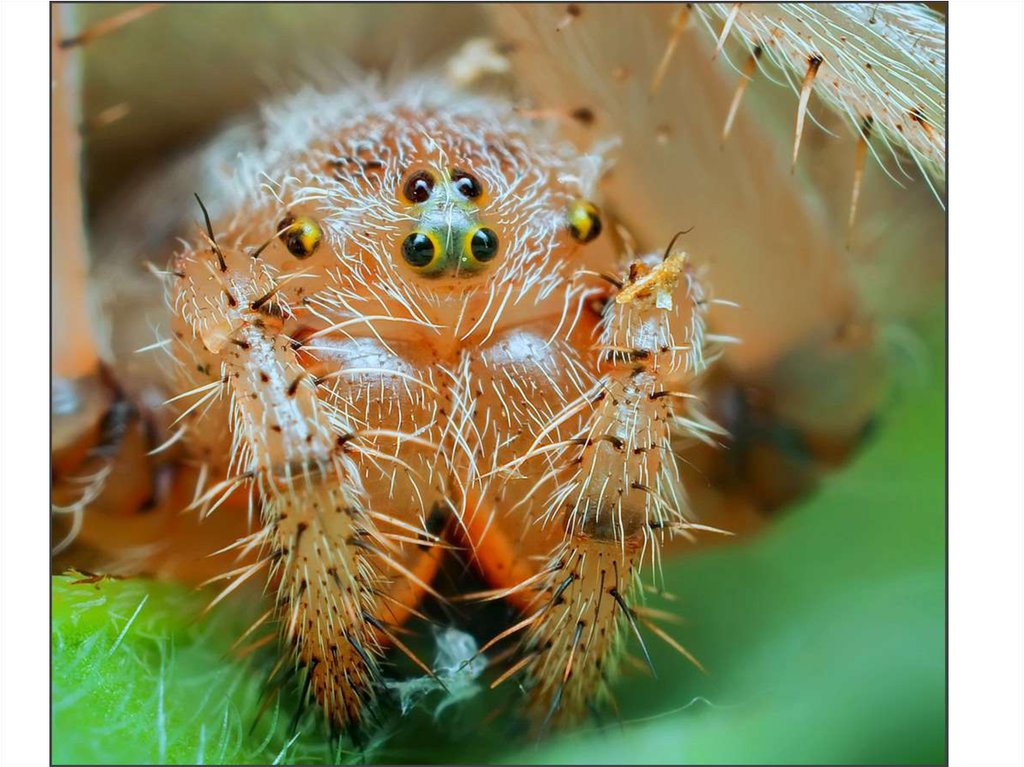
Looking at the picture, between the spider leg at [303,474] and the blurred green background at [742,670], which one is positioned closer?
the spider leg at [303,474]

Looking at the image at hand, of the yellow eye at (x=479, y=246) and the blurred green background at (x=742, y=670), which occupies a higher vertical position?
the yellow eye at (x=479, y=246)

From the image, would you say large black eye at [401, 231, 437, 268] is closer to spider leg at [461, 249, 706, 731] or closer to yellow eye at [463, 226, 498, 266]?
yellow eye at [463, 226, 498, 266]

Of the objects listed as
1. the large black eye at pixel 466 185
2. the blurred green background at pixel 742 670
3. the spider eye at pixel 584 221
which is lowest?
the blurred green background at pixel 742 670

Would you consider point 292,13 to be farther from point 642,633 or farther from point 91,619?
point 642,633

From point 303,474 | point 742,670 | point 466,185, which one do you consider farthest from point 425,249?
point 742,670

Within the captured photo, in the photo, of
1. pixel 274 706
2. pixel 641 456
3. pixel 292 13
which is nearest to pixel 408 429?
pixel 641 456

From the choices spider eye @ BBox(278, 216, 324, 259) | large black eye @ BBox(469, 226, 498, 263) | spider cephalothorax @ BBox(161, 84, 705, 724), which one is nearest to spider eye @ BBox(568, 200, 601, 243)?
spider cephalothorax @ BBox(161, 84, 705, 724)

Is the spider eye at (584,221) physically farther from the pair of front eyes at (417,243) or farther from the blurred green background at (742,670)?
the blurred green background at (742,670)

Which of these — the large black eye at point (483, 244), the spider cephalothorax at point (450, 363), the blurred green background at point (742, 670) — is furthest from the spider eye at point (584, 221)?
the blurred green background at point (742, 670)
